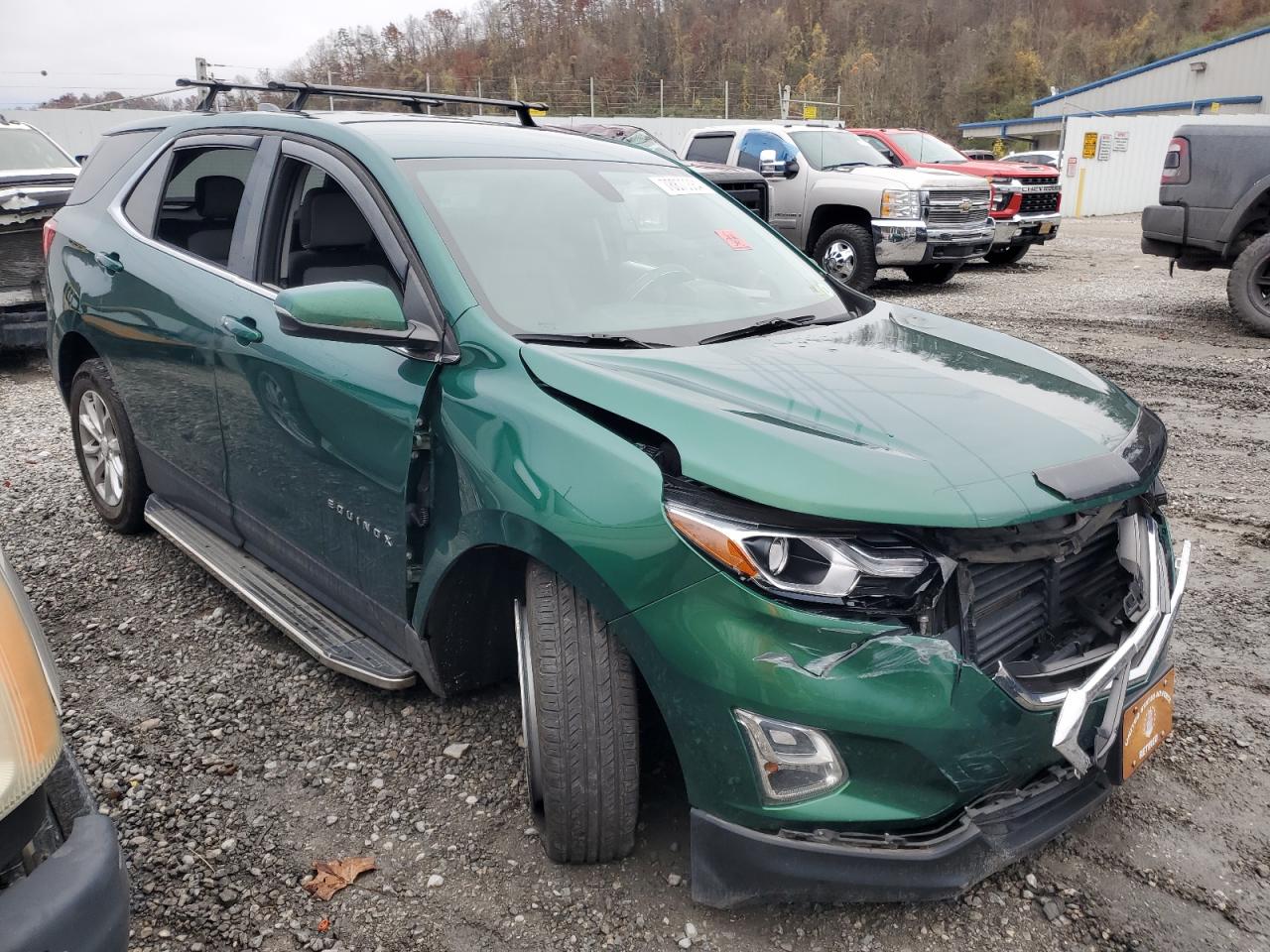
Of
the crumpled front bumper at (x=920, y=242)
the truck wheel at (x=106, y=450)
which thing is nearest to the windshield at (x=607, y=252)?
the truck wheel at (x=106, y=450)

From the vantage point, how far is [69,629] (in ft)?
11.9

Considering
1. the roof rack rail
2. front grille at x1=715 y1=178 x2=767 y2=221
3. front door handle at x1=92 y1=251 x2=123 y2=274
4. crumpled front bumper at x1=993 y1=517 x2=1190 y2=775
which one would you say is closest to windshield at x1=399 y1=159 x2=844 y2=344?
the roof rack rail

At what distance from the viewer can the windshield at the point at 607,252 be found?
2621mm

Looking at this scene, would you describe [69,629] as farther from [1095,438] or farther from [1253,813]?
[1253,813]

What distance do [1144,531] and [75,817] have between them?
2.18 metres

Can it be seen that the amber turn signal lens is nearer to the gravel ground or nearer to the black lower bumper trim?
the black lower bumper trim

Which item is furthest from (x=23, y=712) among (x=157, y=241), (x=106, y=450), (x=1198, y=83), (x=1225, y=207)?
(x=1198, y=83)

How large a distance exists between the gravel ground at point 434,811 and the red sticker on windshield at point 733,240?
5.23 ft

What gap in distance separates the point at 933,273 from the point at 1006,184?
190cm

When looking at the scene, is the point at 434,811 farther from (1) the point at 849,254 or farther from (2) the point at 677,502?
(1) the point at 849,254

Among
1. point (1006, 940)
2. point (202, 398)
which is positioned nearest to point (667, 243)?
point (202, 398)

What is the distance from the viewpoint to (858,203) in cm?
1135

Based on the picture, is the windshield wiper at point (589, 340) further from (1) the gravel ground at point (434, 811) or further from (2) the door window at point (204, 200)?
(2) the door window at point (204, 200)

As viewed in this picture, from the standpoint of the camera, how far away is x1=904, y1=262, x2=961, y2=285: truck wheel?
12305 millimetres
